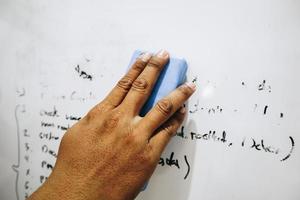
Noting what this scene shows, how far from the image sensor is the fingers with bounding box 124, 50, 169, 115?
1.57 feet

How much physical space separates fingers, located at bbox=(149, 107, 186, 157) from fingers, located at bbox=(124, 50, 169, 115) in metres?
0.05

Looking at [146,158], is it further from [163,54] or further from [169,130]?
[163,54]

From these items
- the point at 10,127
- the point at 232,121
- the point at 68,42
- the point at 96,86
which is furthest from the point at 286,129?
the point at 10,127

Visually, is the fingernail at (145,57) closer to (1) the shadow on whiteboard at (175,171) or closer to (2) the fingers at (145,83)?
(2) the fingers at (145,83)

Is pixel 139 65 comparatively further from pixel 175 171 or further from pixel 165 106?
pixel 175 171

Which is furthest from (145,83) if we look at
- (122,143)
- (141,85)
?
(122,143)

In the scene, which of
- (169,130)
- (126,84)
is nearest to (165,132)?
(169,130)

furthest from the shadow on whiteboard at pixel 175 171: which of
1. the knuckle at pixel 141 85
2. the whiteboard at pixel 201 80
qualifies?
the knuckle at pixel 141 85

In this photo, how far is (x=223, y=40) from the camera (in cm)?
48

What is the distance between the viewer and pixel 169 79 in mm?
480

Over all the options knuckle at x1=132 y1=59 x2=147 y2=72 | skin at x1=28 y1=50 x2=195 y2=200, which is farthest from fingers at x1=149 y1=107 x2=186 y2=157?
knuckle at x1=132 y1=59 x2=147 y2=72

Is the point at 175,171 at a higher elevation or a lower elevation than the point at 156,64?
lower

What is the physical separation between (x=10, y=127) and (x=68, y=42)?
30 cm

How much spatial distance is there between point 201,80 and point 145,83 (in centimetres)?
10
